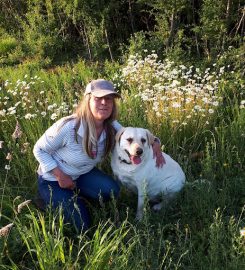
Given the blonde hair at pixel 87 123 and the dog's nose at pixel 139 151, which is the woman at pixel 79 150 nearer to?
the blonde hair at pixel 87 123

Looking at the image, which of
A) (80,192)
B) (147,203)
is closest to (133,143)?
(147,203)

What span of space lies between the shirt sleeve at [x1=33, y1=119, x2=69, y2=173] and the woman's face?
27 cm

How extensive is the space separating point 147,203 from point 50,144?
→ 0.98 m

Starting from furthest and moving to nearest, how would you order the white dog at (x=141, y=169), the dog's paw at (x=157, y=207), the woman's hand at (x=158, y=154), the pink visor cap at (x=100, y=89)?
1. the dog's paw at (x=157, y=207)
2. the woman's hand at (x=158, y=154)
3. the white dog at (x=141, y=169)
4. the pink visor cap at (x=100, y=89)

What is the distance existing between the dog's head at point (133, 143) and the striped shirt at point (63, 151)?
23 centimetres

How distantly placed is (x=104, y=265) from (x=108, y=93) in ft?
4.39

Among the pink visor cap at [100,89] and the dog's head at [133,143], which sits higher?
the pink visor cap at [100,89]

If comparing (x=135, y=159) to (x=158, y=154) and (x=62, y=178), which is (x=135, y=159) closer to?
(x=158, y=154)

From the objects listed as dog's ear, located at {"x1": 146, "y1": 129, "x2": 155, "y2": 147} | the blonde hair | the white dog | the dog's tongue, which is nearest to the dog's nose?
the white dog

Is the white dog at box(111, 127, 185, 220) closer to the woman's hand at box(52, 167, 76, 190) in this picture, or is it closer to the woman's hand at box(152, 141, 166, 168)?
the woman's hand at box(152, 141, 166, 168)

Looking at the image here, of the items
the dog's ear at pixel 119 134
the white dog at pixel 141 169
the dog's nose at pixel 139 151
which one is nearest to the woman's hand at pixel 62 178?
the white dog at pixel 141 169

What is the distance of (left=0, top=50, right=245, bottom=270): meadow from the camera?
103 inches

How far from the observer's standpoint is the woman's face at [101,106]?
3266mm

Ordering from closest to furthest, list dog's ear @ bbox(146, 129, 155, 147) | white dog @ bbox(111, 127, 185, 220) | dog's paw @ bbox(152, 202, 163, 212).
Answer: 1. white dog @ bbox(111, 127, 185, 220)
2. dog's ear @ bbox(146, 129, 155, 147)
3. dog's paw @ bbox(152, 202, 163, 212)
